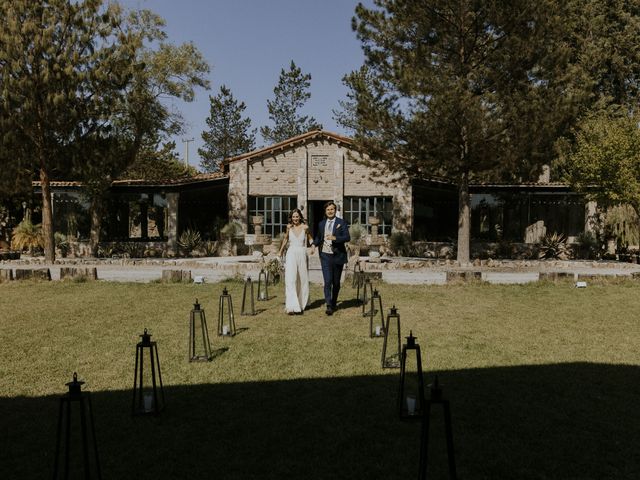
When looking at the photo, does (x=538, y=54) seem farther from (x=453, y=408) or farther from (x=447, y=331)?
(x=453, y=408)

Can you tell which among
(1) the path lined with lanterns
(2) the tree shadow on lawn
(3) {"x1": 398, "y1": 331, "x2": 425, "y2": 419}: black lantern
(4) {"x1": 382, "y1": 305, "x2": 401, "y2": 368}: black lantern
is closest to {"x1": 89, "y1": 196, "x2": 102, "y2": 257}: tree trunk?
(1) the path lined with lanterns

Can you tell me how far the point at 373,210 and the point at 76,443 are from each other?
779 inches

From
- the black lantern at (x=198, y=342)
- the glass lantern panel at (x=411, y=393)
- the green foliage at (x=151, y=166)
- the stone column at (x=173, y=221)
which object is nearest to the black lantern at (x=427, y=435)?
the glass lantern panel at (x=411, y=393)

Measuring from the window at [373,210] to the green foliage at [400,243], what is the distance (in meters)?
0.68

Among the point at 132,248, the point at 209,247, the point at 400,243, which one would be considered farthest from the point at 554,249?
the point at 132,248

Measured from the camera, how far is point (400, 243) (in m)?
22.2

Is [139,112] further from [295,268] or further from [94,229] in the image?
[295,268]

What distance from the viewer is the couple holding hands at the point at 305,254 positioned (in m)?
8.31

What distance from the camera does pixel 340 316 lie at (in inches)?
329

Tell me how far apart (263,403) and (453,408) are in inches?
63.5

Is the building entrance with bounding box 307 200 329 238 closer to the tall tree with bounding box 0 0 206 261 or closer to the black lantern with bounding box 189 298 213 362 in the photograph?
the tall tree with bounding box 0 0 206 261

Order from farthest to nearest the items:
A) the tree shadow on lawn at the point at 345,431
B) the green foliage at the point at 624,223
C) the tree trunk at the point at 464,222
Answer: the green foliage at the point at 624,223 < the tree trunk at the point at 464,222 < the tree shadow on lawn at the point at 345,431

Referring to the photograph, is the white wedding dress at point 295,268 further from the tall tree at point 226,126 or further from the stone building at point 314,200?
the tall tree at point 226,126

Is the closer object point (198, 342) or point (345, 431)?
point (345, 431)
